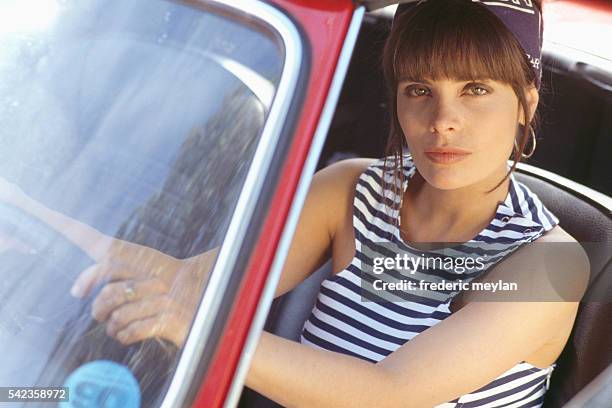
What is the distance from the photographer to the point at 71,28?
126cm

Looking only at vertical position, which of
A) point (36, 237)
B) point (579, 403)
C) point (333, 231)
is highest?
point (333, 231)

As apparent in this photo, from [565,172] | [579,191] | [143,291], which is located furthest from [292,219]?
[565,172]

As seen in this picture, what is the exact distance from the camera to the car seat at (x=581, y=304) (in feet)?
5.34

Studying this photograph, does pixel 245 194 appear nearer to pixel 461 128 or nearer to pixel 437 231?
pixel 461 128

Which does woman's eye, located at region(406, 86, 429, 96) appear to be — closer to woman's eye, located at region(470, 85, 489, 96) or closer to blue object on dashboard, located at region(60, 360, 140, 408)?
woman's eye, located at region(470, 85, 489, 96)

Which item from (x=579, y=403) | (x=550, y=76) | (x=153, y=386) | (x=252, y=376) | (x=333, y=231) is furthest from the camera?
(x=550, y=76)

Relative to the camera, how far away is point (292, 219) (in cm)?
112

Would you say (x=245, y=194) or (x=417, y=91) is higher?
(x=417, y=91)

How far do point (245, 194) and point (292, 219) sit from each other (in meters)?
0.06

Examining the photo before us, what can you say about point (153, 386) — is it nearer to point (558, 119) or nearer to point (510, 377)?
point (510, 377)

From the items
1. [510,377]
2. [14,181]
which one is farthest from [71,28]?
[510,377]

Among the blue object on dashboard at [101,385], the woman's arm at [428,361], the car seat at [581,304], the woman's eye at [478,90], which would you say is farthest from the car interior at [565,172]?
the blue object on dashboard at [101,385]

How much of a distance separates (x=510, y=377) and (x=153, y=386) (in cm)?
71

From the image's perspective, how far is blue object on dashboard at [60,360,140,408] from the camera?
1102 mm
